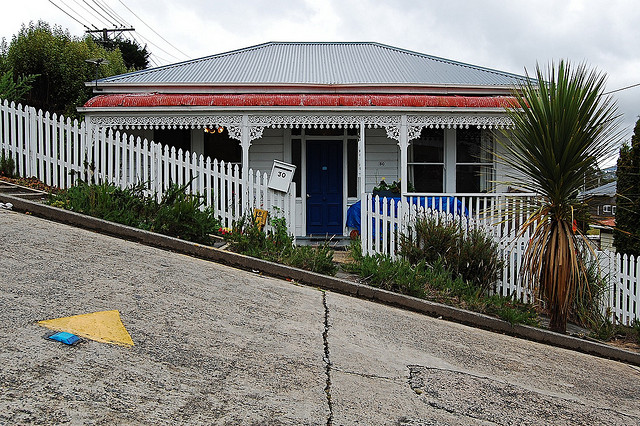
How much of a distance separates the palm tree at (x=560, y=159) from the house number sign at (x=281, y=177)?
3.79 metres

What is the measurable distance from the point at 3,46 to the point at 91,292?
26563mm

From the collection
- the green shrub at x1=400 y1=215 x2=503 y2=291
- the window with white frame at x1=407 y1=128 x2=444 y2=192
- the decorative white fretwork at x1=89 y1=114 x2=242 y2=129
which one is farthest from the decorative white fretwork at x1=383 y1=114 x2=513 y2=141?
the green shrub at x1=400 y1=215 x2=503 y2=291

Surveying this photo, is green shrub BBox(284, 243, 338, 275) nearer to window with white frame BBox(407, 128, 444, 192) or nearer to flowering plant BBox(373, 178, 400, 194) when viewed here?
flowering plant BBox(373, 178, 400, 194)

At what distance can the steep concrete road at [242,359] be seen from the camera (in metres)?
3.03

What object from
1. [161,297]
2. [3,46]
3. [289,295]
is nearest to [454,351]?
[289,295]

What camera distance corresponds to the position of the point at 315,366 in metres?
3.97

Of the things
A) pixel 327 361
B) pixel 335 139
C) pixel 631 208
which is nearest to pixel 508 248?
pixel 631 208

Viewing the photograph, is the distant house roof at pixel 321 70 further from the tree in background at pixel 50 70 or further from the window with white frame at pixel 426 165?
the tree in background at pixel 50 70

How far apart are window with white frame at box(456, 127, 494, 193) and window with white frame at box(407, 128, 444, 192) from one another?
432mm

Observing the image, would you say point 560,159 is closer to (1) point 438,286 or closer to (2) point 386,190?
(1) point 438,286

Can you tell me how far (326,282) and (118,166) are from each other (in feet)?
12.8

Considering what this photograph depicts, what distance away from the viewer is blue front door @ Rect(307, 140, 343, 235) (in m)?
13.3

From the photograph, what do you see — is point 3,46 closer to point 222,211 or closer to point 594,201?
point 222,211

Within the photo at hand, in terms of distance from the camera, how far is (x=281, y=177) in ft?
29.7
